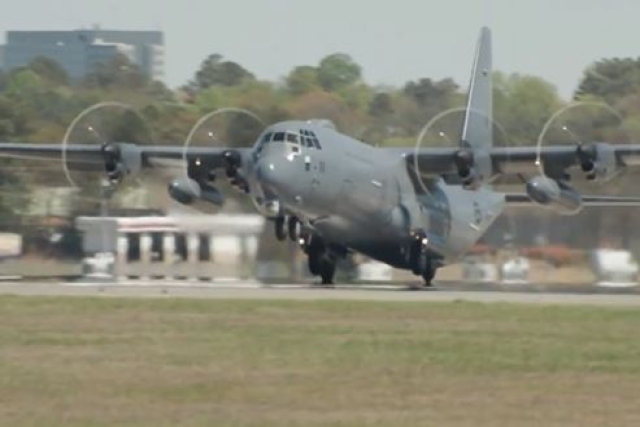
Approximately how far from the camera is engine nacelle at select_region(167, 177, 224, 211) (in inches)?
1742

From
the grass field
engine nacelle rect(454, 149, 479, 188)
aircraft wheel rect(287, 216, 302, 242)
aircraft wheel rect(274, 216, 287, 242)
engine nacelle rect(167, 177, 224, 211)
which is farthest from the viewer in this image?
engine nacelle rect(167, 177, 224, 211)

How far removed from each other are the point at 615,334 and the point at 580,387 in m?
6.83

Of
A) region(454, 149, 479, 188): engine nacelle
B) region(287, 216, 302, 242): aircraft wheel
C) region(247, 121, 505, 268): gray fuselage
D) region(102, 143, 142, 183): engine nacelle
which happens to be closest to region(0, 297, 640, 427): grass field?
region(247, 121, 505, 268): gray fuselage

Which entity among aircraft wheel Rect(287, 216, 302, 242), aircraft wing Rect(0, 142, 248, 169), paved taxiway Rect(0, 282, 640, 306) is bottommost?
paved taxiway Rect(0, 282, 640, 306)

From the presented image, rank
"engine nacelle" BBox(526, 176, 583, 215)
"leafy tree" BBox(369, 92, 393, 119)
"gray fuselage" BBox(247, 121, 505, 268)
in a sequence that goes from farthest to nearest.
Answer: "leafy tree" BBox(369, 92, 393, 119) → "engine nacelle" BBox(526, 176, 583, 215) → "gray fuselage" BBox(247, 121, 505, 268)

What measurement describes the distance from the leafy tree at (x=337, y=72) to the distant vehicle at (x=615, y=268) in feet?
149

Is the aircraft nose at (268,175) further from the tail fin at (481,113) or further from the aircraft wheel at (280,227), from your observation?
the tail fin at (481,113)

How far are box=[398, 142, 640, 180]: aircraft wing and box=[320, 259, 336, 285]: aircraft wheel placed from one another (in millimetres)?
3068

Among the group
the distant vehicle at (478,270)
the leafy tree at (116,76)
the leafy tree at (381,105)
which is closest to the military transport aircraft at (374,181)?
the distant vehicle at (478,270)

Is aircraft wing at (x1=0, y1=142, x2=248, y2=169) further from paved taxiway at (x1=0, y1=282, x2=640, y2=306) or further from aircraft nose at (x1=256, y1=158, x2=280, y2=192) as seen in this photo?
aircraft nose at (x1=256, y1=158, x2=280, y2=192)

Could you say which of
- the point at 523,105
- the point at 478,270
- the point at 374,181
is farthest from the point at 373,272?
the point at 523,105

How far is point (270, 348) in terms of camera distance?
24.5 metres

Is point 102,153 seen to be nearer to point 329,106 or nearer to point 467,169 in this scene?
point 467,169

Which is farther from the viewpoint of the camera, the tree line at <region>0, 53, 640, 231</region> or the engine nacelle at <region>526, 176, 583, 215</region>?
the tree line at <region>0, 53, 640, 231</region>
